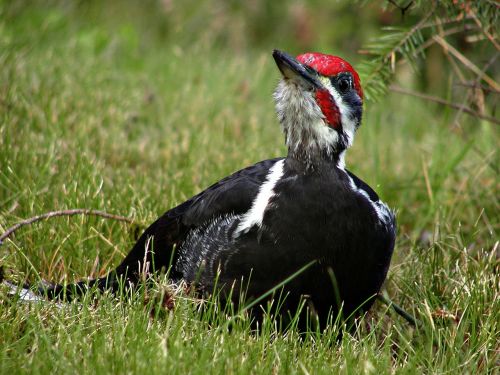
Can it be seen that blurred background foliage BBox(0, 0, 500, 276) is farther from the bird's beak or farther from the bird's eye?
the bird's beak

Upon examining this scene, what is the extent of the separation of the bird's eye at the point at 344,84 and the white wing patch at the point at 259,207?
443 mm

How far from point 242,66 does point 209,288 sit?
4.03m

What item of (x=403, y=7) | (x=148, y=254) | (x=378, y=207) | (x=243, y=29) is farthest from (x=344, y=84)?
(x=243, y=29)

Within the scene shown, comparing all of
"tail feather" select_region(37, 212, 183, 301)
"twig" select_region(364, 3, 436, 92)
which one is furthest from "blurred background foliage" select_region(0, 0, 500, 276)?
"tail feather" select_region(37, 212, 183, 301)

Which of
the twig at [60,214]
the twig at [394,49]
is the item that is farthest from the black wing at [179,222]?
the twig at [394,49]

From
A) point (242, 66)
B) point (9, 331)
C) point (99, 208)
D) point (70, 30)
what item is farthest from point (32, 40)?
point (9, 331)

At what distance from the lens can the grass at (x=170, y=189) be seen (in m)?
2.79

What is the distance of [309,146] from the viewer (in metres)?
3.33

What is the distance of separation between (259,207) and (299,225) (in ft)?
0.68

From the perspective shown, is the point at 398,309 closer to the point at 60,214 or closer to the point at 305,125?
the point at 305,125

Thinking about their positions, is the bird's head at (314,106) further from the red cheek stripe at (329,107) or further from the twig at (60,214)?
the twig at (60,214)

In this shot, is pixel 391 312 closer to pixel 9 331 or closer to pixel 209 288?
pixel 209 288

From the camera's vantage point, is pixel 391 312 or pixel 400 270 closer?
pixel 391 312

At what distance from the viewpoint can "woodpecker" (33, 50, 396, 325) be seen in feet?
10.3
